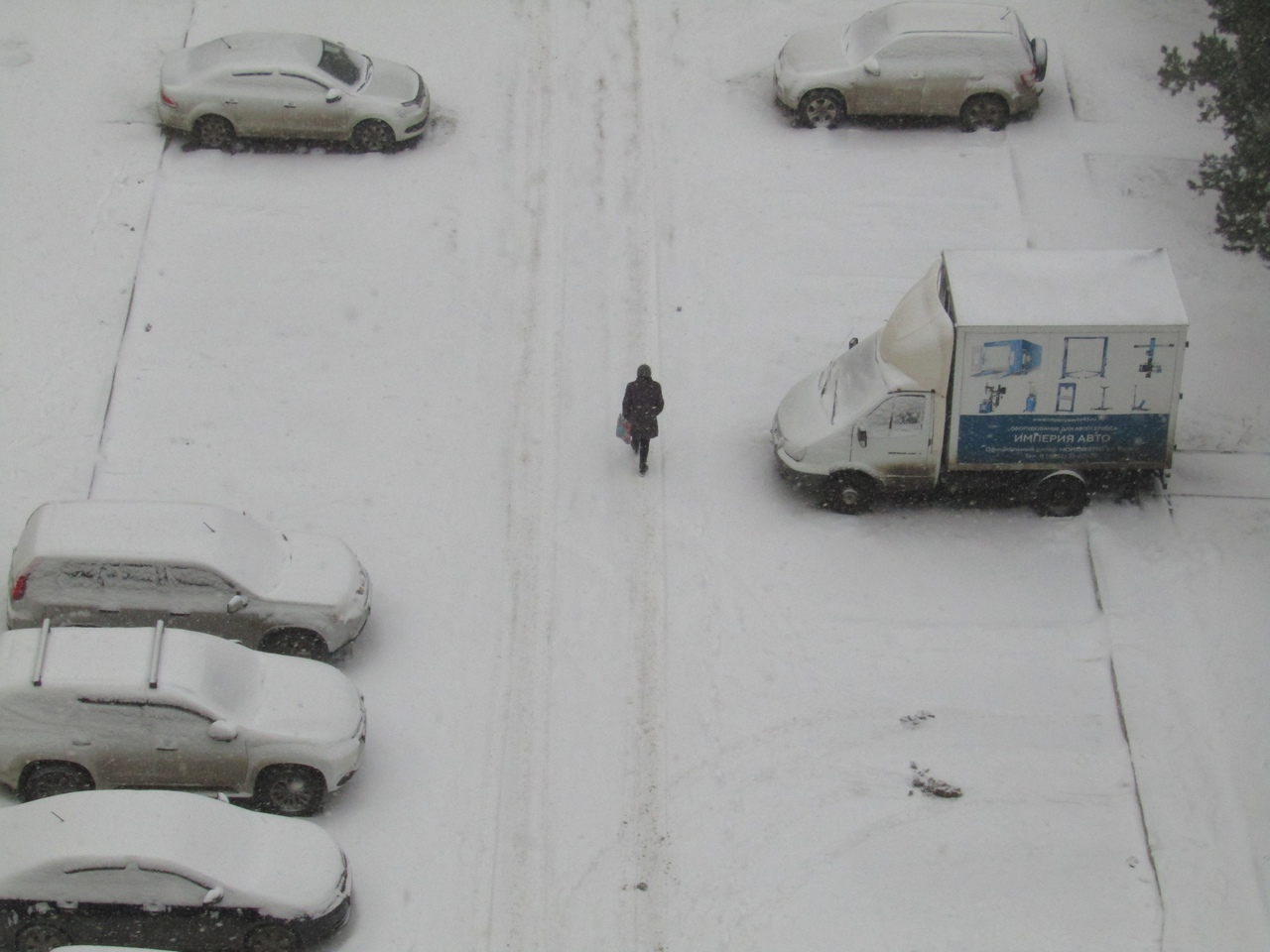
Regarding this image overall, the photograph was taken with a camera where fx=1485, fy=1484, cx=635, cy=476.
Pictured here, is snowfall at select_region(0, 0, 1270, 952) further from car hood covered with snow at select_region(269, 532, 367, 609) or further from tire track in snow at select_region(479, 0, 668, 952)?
car hood covered with snow at select_region(269, 532, 367, 609)

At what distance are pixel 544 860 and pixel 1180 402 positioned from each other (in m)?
9.85

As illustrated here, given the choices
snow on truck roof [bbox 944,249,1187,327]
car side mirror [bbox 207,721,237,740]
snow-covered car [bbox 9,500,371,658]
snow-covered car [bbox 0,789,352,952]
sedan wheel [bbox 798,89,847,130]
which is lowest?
snow-covered car [bbox 0,789,352,952]

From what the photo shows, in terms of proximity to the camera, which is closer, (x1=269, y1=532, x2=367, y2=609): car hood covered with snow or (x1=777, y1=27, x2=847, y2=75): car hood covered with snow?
(x1=269, y1=532, x2=367, y2=609): car hood covered with snow

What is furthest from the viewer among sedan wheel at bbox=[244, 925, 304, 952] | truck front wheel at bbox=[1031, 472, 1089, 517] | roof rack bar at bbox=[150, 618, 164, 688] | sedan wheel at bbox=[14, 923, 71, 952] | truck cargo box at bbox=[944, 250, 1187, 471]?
truck front wheel at bbox=[1031, 472, 1089, 517]

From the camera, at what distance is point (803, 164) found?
837 inches

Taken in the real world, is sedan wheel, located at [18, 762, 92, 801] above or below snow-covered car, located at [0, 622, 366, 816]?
below

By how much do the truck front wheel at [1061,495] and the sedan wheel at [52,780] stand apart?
1031 centimetres

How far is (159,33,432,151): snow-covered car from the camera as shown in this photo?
2047cm

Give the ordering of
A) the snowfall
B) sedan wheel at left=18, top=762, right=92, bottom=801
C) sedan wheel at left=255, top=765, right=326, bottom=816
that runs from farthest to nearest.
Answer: the snowfall < sedan wheel at left=255, top=765, right=326, bottom=816 < sedan wheel at left=18, top=762, right=92, bottom=801

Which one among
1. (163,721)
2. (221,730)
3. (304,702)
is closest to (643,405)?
(304,702)

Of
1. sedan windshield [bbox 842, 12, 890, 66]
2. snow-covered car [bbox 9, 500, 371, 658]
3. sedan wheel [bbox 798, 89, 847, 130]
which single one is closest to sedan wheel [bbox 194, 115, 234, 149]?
snow-covered car [bbox 9, 500, 371, 658]

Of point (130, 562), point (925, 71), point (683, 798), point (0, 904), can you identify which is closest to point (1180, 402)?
point (925, 71)

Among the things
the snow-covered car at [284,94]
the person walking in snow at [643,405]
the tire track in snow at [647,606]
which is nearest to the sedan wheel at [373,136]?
the snow-covered car at [284,94]

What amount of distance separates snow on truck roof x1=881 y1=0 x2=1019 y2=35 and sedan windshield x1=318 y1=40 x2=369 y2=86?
7.66m
